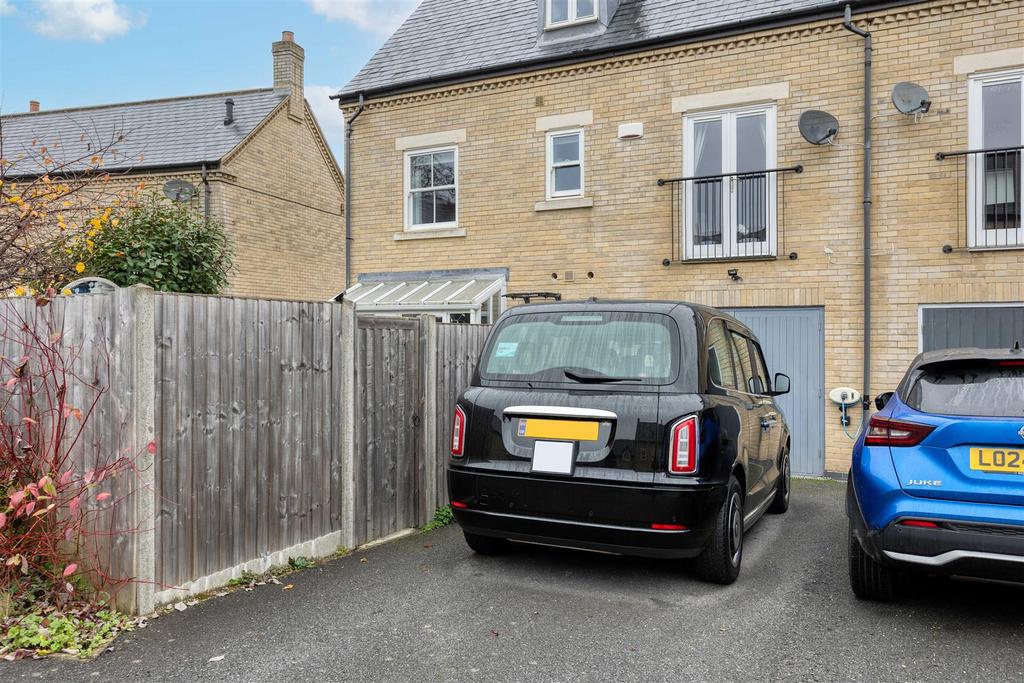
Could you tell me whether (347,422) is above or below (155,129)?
below

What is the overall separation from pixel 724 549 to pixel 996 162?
7.23 m

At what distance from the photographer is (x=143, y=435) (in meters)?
4.23

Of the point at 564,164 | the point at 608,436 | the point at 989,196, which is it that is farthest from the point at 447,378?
the point at 989,196

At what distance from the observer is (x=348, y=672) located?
363 centimetres

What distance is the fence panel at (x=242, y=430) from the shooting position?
14.6 feet

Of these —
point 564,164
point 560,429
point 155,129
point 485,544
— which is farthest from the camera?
point 155,129

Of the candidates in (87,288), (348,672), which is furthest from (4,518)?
(87,288)

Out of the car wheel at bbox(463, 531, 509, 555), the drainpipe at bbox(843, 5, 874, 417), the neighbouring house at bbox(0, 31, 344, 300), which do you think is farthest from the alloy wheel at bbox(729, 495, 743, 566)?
the neighbouring house at bbox(0, 31, 344, 300)

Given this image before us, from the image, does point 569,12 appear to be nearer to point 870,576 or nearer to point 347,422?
point 347,422

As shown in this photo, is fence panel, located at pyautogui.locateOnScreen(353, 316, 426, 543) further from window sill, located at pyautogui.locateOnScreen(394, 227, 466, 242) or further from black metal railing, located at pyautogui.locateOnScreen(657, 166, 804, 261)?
window sill, located at pyautogui.locateOnScreen(394, 227, 466, 242)

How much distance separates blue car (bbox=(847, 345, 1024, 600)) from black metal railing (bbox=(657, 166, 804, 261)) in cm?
619

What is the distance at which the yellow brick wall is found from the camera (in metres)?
18.7

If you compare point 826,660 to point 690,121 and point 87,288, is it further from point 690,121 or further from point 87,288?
point 690,121

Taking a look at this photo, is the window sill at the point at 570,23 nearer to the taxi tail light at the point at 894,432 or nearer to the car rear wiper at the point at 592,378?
the car rear wiper at the point at 592,378
